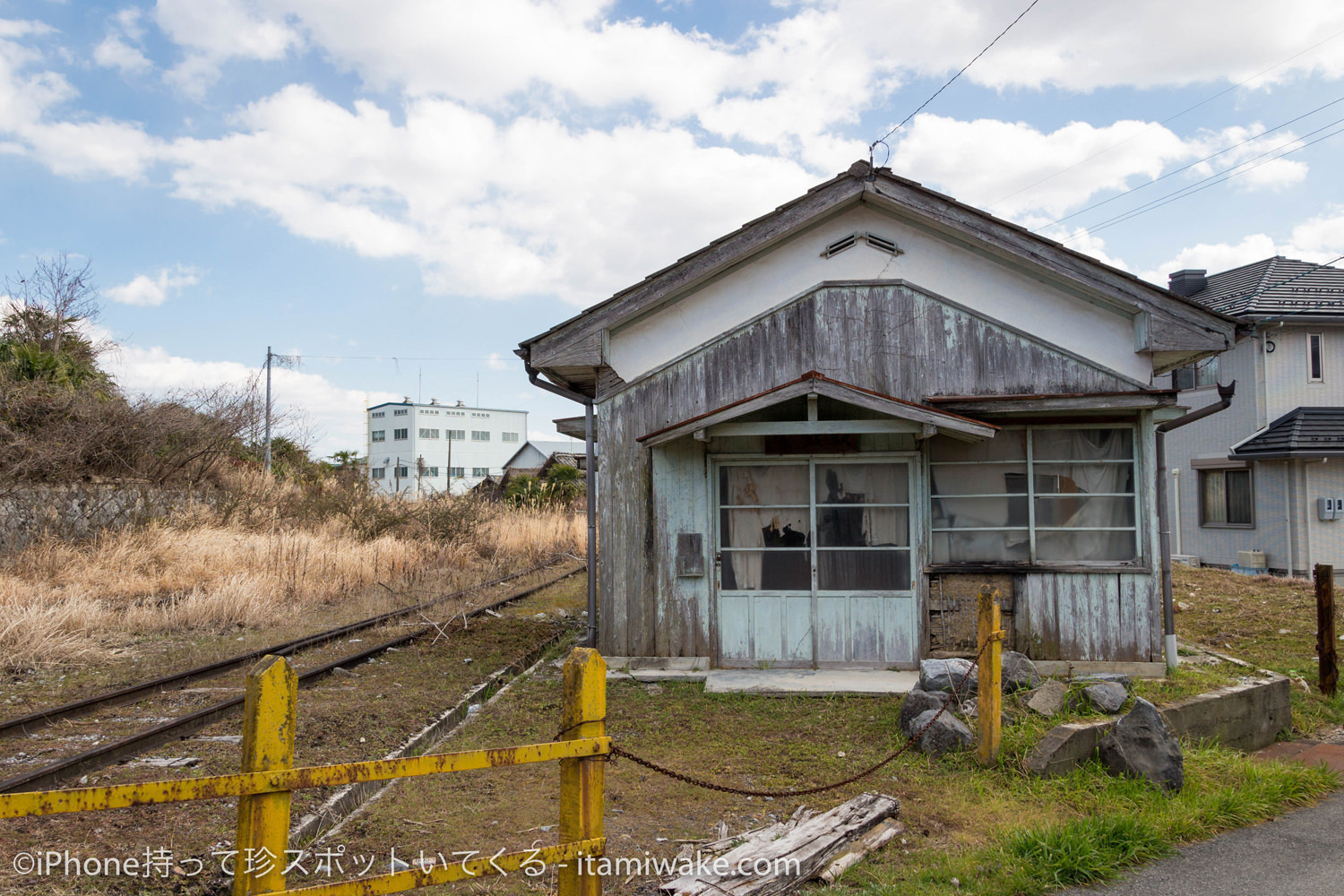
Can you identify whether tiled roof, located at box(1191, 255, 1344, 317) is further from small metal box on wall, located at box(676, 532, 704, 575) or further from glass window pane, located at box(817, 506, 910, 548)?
small metal box on wall, located at box(676, 532, 704, 575)

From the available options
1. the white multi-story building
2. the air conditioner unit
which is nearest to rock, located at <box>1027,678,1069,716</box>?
the air conditioner unit

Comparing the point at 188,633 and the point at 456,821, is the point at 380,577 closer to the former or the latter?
the point at 188,633

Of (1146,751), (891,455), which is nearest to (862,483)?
(891,455)

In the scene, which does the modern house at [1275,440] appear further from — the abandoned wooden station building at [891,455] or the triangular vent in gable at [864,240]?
the triangular vent in gable at [864,240]

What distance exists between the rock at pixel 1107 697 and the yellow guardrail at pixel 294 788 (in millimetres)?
4767

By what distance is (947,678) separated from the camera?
6906mm

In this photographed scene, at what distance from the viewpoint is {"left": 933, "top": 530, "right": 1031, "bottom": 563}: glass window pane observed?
345 inches

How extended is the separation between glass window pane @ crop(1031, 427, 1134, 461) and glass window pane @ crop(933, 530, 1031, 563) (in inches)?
33.0

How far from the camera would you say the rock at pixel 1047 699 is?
21.7 ft

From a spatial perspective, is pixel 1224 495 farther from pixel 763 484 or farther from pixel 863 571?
pixel 763 484

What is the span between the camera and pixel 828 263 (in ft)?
30.1

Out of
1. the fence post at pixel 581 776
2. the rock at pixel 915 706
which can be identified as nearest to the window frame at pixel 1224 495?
the rock at pixel 915 706

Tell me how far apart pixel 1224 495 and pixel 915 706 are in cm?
1647

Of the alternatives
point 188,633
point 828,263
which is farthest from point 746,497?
point 188,633
